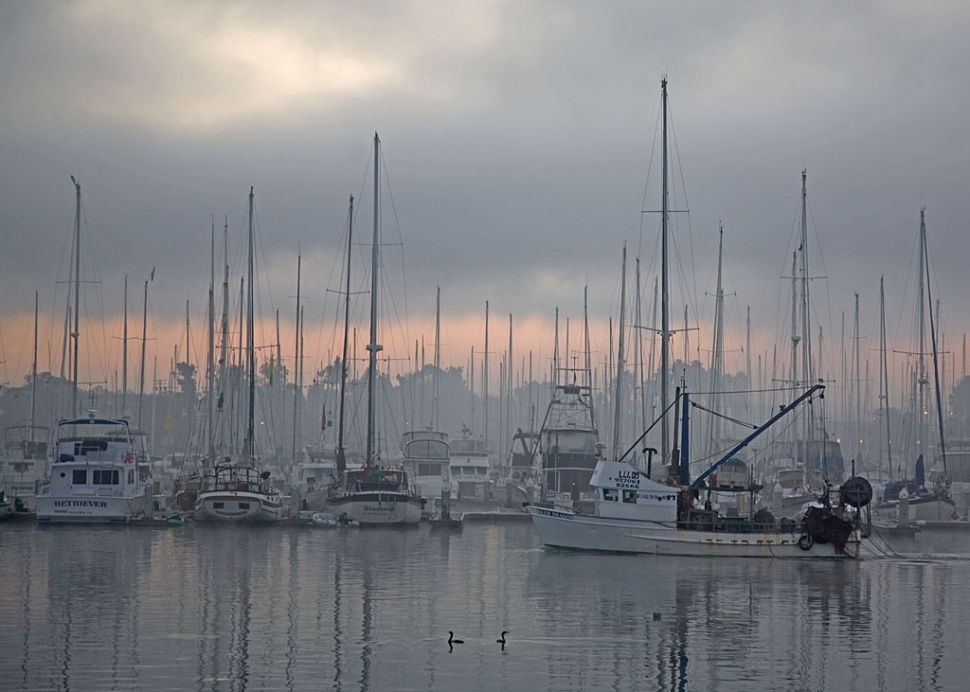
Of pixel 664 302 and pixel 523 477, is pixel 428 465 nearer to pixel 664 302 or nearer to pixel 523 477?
pixel 523 477

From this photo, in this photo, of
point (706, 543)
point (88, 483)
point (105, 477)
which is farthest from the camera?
point (105, 477)

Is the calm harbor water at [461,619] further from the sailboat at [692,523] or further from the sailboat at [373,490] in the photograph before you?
the sailboat at [373,490]

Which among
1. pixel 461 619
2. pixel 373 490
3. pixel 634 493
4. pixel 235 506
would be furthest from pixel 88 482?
pixel 461 619

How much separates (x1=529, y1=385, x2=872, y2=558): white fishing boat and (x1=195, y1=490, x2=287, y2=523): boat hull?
18.9 metres

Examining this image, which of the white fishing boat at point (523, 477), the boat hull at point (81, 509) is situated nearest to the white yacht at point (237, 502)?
the boat hull at point (81, 509)

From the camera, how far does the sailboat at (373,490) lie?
59625 mm

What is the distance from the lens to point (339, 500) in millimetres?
60812

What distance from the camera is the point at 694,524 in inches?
1870

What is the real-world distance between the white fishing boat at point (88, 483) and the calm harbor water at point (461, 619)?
24.0 feet

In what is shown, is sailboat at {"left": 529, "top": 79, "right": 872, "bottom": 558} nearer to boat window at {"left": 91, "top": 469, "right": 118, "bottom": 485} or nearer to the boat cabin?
the boat cabin

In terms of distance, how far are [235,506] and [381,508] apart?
724cm

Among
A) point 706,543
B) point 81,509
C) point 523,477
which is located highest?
point 523,477

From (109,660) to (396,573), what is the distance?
17.4m

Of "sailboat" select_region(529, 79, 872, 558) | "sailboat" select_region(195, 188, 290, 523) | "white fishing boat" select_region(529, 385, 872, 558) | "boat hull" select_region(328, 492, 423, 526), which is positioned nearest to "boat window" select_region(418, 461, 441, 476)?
"sailboat" select_region(195, 188, 290, 523)
